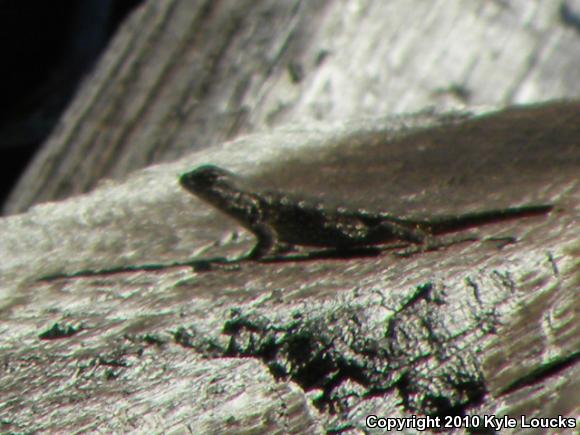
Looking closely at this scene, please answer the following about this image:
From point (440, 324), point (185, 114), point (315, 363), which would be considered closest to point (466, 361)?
point (440, 324)

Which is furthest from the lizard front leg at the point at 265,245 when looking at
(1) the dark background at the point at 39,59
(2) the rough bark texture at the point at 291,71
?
(1) the dark background at the point at 39,59

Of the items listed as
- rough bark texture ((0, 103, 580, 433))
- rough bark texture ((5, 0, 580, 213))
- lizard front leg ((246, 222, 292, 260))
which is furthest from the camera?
rough bark texture ((5, 0, 580, 213))

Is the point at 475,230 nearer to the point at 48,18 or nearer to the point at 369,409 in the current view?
the point at 369,409

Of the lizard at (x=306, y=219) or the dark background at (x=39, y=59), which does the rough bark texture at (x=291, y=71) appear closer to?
the lizard at (x=306, y=219)

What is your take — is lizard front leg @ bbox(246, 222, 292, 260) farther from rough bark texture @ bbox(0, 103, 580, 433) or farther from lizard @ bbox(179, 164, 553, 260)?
rough bark texture @ bbox(0, 103, 580, 433)

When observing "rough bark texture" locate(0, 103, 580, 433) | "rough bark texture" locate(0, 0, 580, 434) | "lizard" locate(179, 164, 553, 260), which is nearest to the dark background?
"rough bark texture" locate(0, 0, 580, 434)

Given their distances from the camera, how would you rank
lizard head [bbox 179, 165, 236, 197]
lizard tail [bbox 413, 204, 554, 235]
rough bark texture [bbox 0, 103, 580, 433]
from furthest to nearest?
lizard head [bbox 179, 165, 236, 197] < lizard tail [bbox 413, 204, 554, 235] < rough bark texture [bbox 0, 103, 580, 433]

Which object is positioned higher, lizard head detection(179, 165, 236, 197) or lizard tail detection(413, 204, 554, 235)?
lizard tail detection(413, 204, 554, 235)
